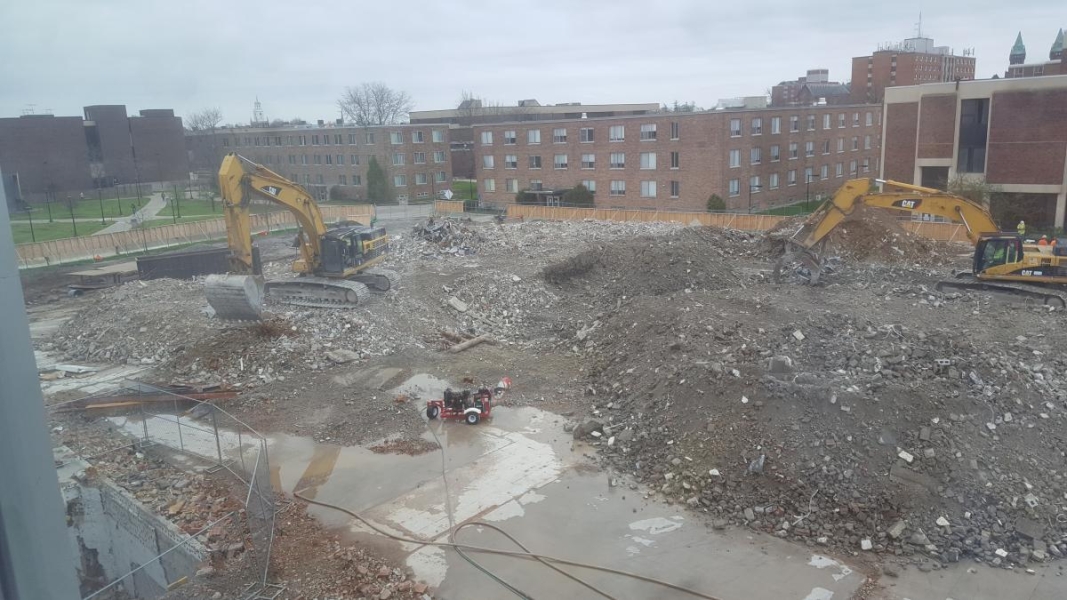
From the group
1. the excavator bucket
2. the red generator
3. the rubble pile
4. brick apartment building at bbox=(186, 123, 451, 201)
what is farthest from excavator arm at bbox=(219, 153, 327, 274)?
brick apartment building at bbox=(186, 123, 451, 201)

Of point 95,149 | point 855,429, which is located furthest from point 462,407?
point 95,149

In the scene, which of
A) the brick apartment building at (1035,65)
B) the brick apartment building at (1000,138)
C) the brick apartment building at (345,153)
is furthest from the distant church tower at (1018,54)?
the brick apartment building at (345,153)

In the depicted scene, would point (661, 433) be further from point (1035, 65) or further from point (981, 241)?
point (1035, 65)

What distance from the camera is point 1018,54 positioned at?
234 feet

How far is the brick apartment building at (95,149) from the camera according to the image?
40281 millimetres

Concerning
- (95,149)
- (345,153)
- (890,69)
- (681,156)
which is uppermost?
(890,69)

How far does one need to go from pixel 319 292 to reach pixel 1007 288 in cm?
2088

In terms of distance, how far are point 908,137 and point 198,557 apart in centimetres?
4410

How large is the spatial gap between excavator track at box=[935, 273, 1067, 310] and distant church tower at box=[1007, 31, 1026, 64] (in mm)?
59399

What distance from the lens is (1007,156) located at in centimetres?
3816

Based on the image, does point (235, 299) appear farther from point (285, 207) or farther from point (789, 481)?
point (789, 481)

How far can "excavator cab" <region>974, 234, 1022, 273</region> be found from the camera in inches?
860

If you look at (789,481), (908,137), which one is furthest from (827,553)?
(908,137)

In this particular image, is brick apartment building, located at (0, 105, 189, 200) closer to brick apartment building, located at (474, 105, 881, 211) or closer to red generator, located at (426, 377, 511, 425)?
brick apartment building, located at (474, 105, 881, 211)
